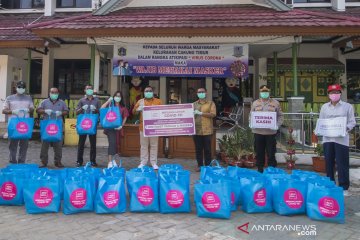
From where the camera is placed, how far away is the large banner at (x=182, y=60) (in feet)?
31.2

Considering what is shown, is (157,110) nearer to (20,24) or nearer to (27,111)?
(27,111)

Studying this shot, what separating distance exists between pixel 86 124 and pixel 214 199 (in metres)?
3.85

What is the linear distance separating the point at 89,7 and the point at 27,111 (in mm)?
8601

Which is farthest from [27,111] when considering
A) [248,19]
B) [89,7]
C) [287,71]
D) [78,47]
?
[287,71]

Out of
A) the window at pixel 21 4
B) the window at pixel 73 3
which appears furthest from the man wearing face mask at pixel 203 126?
the window at pixel 21 4

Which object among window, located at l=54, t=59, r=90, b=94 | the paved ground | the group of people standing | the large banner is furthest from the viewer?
window, located at l=54, t=59, r=90, b=94

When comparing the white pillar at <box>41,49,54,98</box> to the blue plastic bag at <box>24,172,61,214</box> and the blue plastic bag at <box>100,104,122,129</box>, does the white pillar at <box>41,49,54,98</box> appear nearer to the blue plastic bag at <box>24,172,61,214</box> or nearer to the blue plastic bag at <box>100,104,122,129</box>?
the blue plastic bag at <box>100,104,122,129</box>

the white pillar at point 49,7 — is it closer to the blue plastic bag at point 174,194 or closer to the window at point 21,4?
the window at point 21,4

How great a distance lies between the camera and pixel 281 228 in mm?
3781

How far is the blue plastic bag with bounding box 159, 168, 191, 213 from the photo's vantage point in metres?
4.13

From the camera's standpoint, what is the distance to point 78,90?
14.1 m

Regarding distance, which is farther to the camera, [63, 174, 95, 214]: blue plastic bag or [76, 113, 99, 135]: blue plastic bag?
[76, 113, 99, 135]: blue plastic bag

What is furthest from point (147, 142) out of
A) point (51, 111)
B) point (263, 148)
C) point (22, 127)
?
point (22, 127)

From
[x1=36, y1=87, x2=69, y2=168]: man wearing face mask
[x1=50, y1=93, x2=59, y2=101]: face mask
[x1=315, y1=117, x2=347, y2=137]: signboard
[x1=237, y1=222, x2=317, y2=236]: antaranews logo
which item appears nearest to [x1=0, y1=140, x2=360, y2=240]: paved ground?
[x1=237, y1=222, x2=317, y2=236]: antaranews logo
